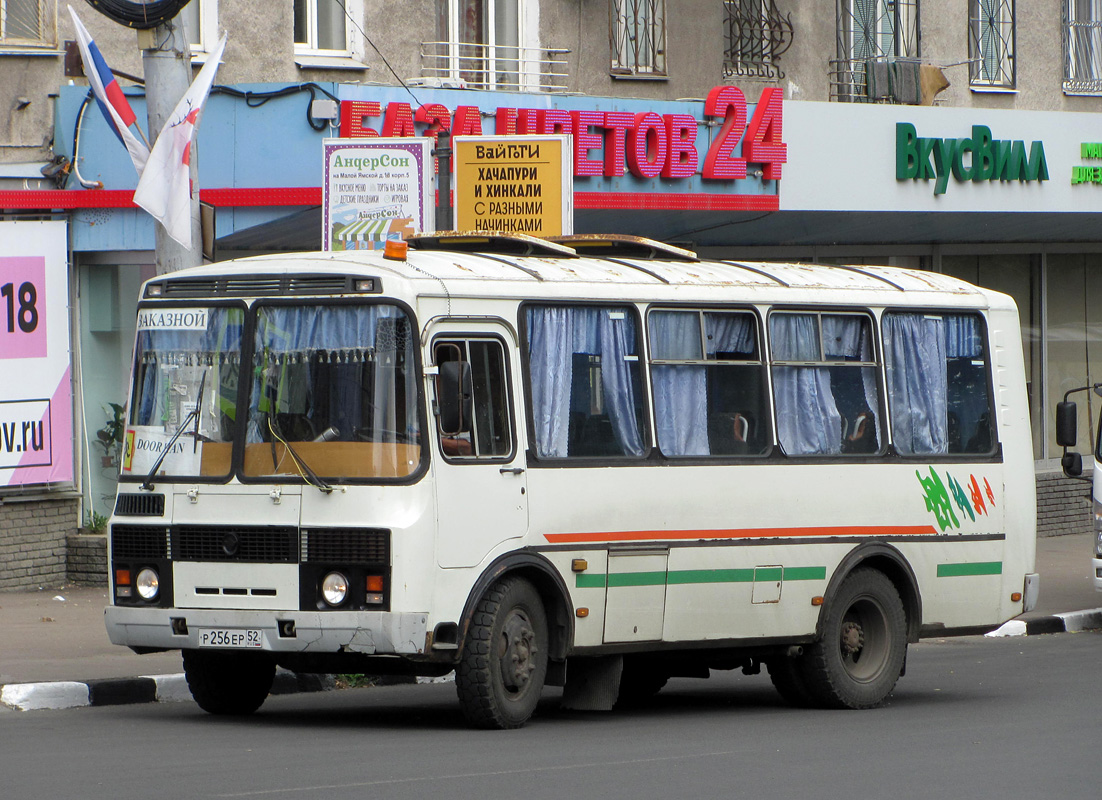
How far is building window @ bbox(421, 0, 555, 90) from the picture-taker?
1878cm

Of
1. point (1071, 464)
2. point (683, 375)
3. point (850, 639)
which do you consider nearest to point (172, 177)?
point (683, 375)

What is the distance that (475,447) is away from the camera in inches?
384

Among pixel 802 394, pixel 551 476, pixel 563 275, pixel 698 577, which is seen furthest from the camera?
pixel 802 394

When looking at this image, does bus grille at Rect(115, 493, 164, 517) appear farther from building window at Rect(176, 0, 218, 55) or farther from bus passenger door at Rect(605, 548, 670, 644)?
building window at Rect(176, 0, 218, 55)

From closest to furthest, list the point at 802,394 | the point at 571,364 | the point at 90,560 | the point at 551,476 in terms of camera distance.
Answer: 1. the point at 551,476
2. the point at 571,364
3. the point at 802,394
4. the point at 90,560

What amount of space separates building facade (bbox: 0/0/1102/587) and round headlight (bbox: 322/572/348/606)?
5139 mm

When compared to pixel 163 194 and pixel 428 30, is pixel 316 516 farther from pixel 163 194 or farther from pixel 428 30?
pixel 428 30

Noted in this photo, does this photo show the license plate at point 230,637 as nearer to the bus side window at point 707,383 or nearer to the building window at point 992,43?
the bus side window at point 707,383

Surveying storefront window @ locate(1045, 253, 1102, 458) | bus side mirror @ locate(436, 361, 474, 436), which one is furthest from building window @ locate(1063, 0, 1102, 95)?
bus side mirror @ locate(436, 361, 474, 436)

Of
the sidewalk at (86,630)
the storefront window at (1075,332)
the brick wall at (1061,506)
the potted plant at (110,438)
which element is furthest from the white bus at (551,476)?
the storefront window at (1075,332)

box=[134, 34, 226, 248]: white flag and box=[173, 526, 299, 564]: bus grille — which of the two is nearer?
box=[173, 526, 299, 564]: bus grille

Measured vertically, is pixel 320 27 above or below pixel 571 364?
above

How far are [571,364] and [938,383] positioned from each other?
9.85 feet

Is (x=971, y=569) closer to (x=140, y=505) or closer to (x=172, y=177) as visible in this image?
(x=140, y=505)
